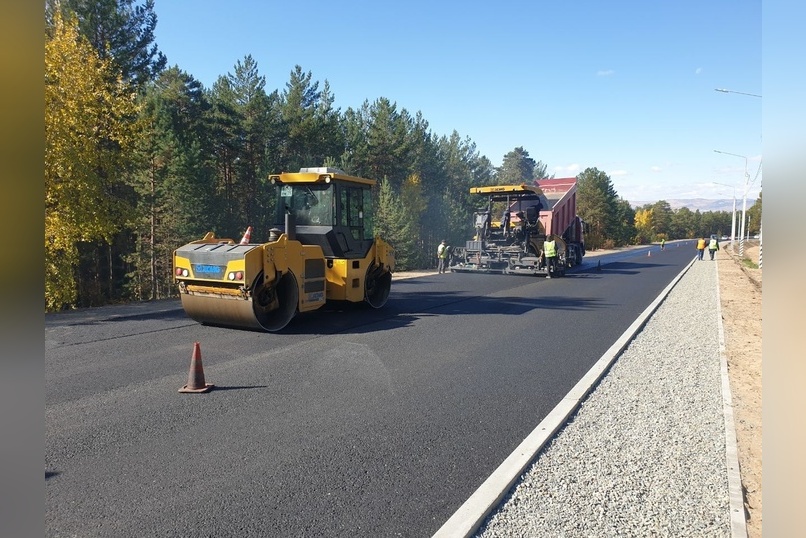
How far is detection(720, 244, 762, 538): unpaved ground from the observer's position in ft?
11.9

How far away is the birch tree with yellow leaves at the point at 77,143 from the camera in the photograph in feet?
35.3

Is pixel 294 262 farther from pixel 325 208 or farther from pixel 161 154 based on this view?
pixel 161 154

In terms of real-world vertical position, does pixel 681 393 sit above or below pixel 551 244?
below

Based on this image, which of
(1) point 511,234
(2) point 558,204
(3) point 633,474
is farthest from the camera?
(2) point 558,204

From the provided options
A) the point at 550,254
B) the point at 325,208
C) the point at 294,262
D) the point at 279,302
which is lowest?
the point at 279,302

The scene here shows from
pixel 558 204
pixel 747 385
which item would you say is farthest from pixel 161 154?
pixel 747 385

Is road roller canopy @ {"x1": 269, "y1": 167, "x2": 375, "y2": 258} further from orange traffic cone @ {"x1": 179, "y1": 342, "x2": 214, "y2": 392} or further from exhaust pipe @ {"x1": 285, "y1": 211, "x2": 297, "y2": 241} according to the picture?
orange traffic cone @ {"x1": 179, "y1": 342, "x2": 214, "y2": 392}

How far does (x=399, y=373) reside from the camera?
6402 mm

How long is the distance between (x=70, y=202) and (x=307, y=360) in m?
7.55

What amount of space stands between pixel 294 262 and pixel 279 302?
0.80 meters

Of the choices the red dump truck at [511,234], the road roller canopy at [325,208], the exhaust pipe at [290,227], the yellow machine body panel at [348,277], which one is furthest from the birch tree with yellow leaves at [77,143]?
the red dump truck at [511,234]

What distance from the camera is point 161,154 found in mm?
25641
